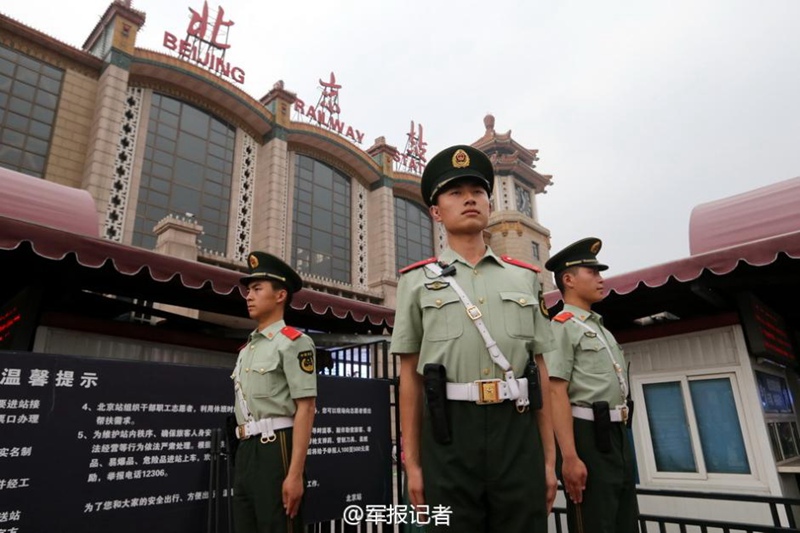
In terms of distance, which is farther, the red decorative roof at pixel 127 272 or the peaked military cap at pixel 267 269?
the red decorative roof at pixel 127 272

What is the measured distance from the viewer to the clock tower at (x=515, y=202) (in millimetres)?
29469

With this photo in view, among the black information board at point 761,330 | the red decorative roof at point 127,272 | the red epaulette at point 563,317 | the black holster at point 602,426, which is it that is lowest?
the black holster at point 602,426

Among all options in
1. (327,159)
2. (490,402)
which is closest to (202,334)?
(490,402)

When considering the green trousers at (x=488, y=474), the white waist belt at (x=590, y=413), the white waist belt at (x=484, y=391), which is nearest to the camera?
the green trousers at (x=488, y=474)

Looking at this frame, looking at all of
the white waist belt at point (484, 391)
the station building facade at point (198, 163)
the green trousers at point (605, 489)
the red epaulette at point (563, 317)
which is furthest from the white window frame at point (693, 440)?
the station building facade at point (198, 163)

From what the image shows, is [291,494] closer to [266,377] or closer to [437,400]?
[266,377]

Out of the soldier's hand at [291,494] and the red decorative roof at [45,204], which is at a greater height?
the red decorative roof at [45,204]

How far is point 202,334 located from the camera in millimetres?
6195

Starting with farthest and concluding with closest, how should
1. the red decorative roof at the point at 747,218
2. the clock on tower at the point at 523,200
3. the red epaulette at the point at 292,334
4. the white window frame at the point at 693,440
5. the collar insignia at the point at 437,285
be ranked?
the clock on tower at the point at 523,200
the red decorative roof at the point at 747,218
the white window frame at the point at 693,440
the red epaulette at the point at 292,334
the collar insignia at the point at 437,285

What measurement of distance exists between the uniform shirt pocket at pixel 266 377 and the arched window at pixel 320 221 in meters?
14.7

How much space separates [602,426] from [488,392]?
4.54 ft

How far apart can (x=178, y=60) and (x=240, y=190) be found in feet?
14.7

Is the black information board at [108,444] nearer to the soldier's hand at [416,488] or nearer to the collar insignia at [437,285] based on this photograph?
the soldier's hand at [416,488]

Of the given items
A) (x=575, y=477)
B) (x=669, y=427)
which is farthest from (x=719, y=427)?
(x=575, y=477)
